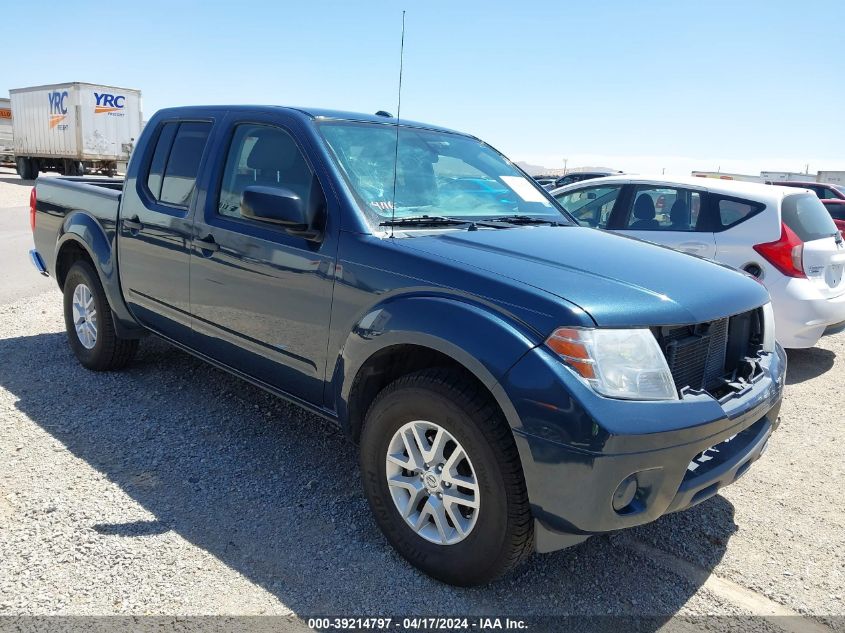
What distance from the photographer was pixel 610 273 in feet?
8.90

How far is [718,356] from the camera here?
2861 mm

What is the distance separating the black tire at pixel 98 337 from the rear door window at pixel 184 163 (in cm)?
110

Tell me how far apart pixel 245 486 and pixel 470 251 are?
174cm

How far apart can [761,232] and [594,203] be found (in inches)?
65.2

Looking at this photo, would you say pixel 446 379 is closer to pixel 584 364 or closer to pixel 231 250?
pixel 584 364

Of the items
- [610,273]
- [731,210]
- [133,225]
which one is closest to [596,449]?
[610,273]

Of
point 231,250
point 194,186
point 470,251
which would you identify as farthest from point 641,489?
point 194,186

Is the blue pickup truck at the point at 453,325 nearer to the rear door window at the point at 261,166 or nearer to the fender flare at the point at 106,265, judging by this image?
the rear door window at the point at 261,166

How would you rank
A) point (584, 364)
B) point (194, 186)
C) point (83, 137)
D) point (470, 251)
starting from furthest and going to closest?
point (83, 137) < point (194, 186) < point (470, 251) < point (584, 364)

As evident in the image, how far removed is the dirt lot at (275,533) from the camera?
267 cm

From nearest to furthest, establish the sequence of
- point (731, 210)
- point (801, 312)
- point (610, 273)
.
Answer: point (610, 273)
point (801, 312)
point (731, 210)

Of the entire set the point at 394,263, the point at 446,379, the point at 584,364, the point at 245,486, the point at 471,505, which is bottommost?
the point at 245,486

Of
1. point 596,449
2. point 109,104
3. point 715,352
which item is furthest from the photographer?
point 109,104

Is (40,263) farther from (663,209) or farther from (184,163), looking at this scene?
(663,209)
